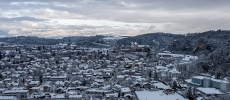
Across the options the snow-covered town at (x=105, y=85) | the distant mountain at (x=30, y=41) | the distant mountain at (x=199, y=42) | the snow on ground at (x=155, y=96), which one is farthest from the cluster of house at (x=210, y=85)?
the distant mountain at (x=30, y=41)

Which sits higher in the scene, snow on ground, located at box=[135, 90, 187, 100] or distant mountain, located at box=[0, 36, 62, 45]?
distant mountain, located at box=[0, 36, 62, 45]

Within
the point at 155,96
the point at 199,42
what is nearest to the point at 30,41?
the point at 199,42

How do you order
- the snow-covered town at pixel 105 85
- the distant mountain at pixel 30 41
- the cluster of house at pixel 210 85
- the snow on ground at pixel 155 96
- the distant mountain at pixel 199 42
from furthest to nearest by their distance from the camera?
1. the distant mountain at pixel 30 41
2. the distant mountain at pixel 199 42
3. the cluster of house at pixel 210 85
4. the snow-covered town at pixel 105 85
5. the snow on ground at pixel 155 96

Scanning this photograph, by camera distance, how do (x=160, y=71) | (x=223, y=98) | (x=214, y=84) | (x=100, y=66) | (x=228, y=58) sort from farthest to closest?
(x=100, y=66) → (x=228, y=58) → (x=160, y=71) → (x=214, y=84) → (x=223, y=98)

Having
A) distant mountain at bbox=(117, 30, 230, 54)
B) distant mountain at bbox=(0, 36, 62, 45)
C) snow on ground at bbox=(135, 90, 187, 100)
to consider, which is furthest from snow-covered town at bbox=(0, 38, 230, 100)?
distant mountain at bbox=(0, 36, 62, 45)

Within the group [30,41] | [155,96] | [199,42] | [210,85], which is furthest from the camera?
[30,41]

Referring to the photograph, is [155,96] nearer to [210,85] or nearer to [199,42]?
[210,85]

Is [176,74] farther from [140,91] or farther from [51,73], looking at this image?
[51,73]

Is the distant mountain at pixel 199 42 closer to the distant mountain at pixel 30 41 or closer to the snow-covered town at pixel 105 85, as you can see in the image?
the snow-covered town at pixel 105 85

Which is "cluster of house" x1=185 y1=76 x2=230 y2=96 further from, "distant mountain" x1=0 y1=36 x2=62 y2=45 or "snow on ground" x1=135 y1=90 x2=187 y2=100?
"distant mountain" x1=0 y1=36 x2=62 y2=45

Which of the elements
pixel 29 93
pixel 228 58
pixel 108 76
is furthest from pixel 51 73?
pixel 228 58

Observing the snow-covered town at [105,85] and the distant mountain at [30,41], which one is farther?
the distant mountain at [30,41]
